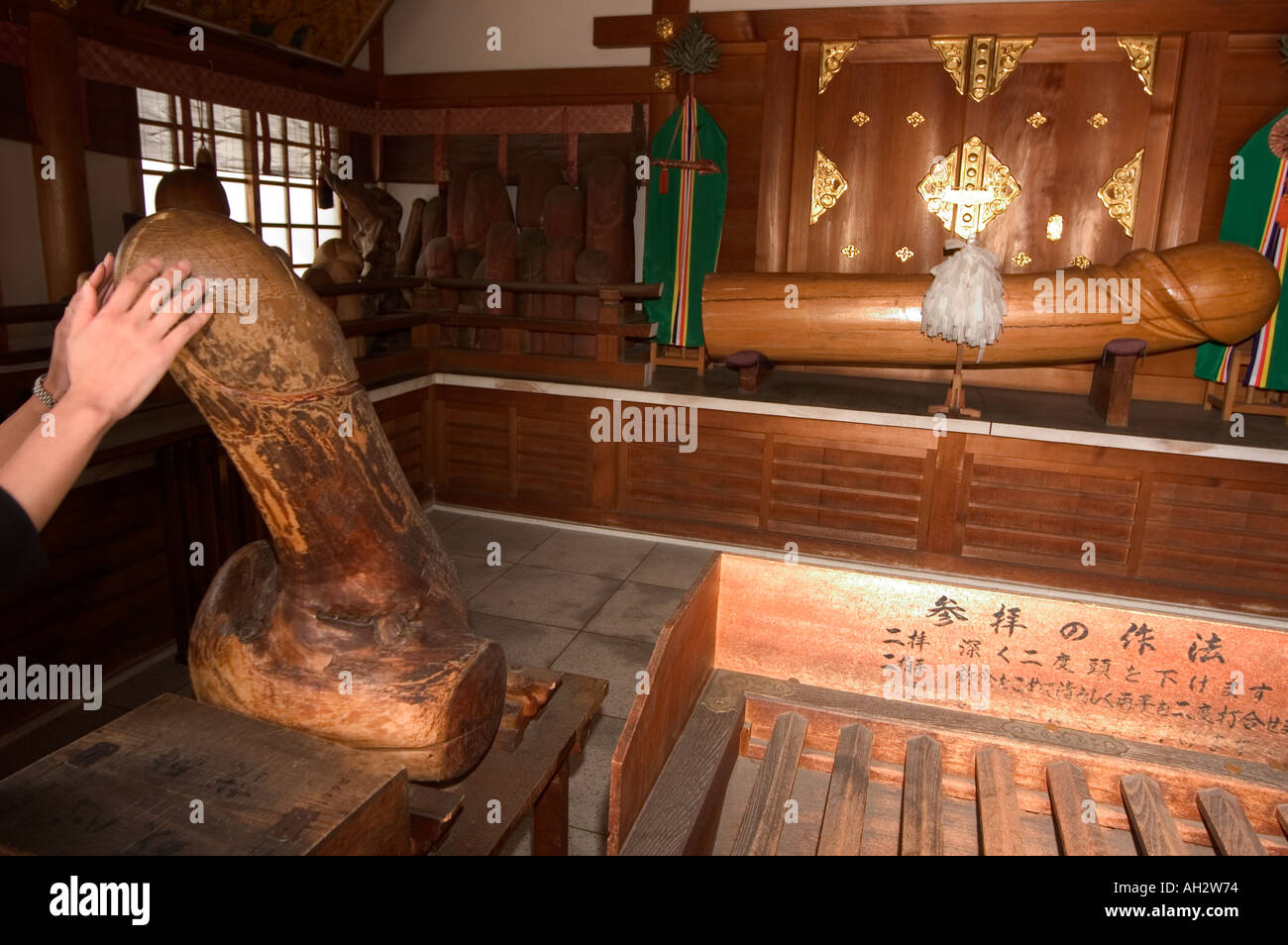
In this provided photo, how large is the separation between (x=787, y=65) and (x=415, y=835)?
18.9ft

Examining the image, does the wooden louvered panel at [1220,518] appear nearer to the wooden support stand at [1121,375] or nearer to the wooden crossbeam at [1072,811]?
the wooden support stand at [1121,375]

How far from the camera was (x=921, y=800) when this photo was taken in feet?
6.88

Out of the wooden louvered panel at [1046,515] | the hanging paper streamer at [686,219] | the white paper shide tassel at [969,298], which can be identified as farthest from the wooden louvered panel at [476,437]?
the wooden louvered panel at [1046,515]

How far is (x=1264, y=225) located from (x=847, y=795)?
4940 millimetres

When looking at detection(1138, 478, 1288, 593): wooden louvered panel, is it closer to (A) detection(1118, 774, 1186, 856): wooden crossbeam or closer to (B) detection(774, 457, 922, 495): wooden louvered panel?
(B) detection(774, 457, 922, 495): wooden louvered panel

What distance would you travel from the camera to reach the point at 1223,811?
206 cm

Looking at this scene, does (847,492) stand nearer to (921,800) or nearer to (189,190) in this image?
(921,800)

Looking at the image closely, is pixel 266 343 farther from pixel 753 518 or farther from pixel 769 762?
pixel 753 518

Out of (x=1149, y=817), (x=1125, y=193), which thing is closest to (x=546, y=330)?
(x=1125, y=193)

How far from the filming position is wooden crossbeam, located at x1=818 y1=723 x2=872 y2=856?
6.47 feet

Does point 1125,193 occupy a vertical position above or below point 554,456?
above

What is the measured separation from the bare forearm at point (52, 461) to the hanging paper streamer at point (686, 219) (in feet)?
16.4

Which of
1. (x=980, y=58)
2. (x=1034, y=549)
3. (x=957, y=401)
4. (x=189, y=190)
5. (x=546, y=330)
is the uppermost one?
(x=980, y=58)
